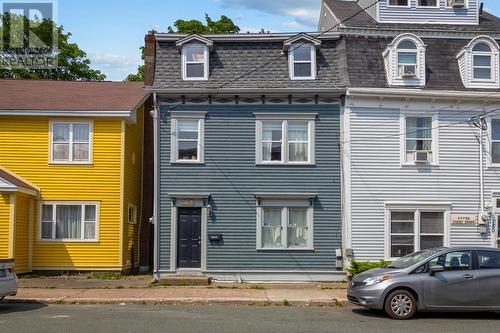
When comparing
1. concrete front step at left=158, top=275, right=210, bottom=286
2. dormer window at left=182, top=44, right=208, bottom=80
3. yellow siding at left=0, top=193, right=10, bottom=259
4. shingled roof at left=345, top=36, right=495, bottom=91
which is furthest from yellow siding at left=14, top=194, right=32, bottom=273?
shingled roof at left=345, top=36, right=495, bottom=91

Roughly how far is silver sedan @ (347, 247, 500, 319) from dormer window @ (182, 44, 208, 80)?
1124 cm

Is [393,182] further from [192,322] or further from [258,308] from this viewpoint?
[192,322]

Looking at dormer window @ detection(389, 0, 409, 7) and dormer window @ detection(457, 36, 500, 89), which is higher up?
dormer window @ detection(389, 0, 409, 7)

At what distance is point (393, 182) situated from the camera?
2236cm

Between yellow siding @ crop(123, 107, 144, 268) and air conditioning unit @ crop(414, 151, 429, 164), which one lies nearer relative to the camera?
air conditioning unit @ crop(414, 151, 429, 164)

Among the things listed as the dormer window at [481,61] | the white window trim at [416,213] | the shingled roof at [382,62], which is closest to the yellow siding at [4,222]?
the shingled roof at [382,62]

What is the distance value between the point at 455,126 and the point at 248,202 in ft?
24.8

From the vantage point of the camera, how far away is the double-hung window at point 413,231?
22.2 meters

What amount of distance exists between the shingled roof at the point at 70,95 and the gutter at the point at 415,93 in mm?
8123

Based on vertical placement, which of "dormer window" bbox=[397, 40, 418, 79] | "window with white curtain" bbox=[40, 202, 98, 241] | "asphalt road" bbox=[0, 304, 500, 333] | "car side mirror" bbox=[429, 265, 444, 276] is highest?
"dormer window" bbox=[397, 40, 418, 79]

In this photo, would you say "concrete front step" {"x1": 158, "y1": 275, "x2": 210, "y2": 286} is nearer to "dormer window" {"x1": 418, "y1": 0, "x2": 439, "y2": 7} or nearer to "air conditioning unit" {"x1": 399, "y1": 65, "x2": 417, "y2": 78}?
"air conditioning unit" {"x1": 399, "y1": 65, "x2": 417, "y2": 78}

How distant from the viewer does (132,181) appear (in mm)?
25328

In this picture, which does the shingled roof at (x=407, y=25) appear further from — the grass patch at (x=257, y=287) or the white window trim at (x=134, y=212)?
the white window trim at (x=134, y=212)

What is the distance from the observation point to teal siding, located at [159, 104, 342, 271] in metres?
22.2
